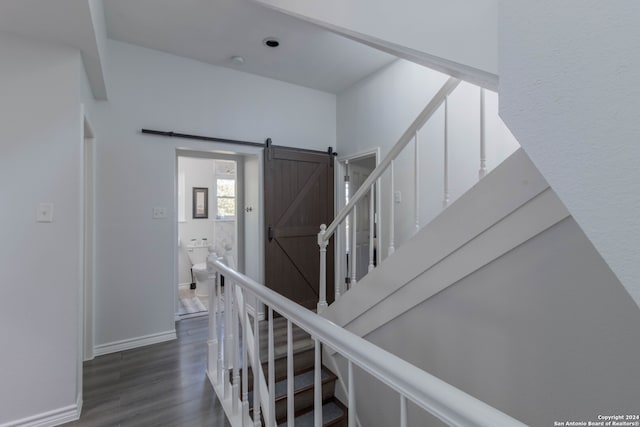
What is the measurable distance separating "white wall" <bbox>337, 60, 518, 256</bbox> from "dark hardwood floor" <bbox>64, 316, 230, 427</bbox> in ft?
7.61

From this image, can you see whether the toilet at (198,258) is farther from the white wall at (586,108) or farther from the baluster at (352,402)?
the white wall at (586,108)

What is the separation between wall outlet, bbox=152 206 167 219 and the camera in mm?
3098

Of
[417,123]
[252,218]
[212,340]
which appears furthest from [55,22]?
[252,218]

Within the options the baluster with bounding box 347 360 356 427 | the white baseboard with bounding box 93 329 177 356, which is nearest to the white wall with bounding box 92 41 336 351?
the white baseboard with bounding box 93 329 177 356

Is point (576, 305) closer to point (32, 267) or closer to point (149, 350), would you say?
point (32, 267)

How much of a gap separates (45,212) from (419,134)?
3113mm

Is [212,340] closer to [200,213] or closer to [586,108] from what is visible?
[586,108]

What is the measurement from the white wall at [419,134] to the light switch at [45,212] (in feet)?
9.65

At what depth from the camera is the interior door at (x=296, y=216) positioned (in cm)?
371

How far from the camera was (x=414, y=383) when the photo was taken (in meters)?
0.67

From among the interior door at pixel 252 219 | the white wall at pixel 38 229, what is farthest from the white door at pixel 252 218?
the white wall at pixel 38 229

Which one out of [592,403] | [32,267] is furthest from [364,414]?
[32,267]

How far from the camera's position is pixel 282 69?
3523 millimetres

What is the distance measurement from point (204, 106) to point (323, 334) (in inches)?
123
